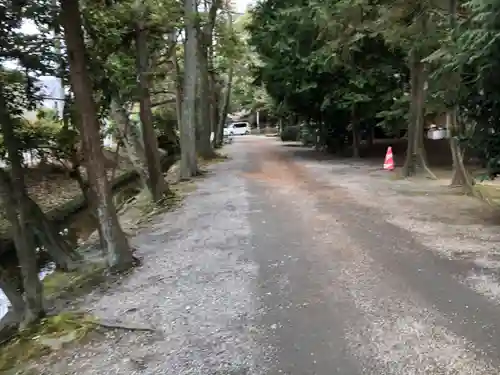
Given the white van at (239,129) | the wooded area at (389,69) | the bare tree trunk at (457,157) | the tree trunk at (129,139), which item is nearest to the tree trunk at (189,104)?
the tree trunk at (129,139)

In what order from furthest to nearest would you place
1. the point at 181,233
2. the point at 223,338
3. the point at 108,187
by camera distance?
the point at 181,233 < the point at 108,187 < the point at 223,338

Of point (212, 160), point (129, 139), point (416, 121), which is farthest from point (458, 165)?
point (212, 160)

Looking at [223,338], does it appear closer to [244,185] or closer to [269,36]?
[244,185]

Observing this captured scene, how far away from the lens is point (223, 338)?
175 inches

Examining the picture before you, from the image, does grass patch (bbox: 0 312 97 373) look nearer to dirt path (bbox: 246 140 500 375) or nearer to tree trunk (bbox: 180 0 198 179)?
dirt path (bbox: 246 140 500 375)

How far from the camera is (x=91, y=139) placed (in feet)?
20.8

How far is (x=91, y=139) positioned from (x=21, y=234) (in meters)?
1.57

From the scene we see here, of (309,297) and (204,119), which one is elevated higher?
(204,119)

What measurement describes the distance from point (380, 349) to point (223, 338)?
1.27m

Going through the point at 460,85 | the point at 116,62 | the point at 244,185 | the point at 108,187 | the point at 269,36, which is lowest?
the point at 244,185

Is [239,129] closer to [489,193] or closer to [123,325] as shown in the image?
[489,193]

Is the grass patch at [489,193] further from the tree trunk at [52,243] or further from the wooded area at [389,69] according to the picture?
the tree trunk at [52,243]

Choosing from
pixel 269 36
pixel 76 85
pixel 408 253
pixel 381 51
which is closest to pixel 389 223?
pixel 408 253

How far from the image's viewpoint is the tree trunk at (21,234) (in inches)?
200
